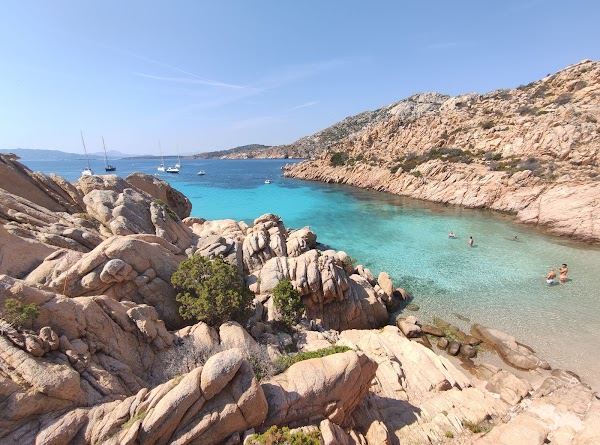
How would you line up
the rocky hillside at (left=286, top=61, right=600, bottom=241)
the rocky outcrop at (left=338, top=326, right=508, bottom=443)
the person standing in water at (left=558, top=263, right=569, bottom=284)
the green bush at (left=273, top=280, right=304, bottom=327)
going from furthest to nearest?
the rocky hillside at (left=286, top=61, right=600, bottom=241) < the person standing in water at (left=558, top=263, right=569, bottom=284) < the green bush at (left=273, top=280, right=304, bottom=327) < the rocky outcrop at (left=338, top=326, right=508, bottom=443)

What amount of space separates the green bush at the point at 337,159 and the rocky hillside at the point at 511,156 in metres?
3.03

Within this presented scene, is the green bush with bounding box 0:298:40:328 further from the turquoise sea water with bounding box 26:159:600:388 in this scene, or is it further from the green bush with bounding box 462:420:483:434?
the turquoise sea water with bounding box 26:159:600:388

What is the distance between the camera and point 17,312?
356 inches

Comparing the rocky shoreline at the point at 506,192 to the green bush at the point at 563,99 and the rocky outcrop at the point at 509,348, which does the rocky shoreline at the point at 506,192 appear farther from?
the rocky outcrop at the point at 509,348

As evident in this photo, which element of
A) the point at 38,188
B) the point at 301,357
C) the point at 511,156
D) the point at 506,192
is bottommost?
the point at 301,357

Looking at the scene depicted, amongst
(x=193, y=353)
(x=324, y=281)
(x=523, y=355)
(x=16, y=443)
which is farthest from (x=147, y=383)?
(x=523, y=355)

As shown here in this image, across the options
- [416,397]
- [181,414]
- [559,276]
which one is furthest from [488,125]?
[181,414]

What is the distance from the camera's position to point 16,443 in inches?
Answer: 275

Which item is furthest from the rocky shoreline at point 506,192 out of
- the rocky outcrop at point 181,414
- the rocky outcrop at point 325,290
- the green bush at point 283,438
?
the rocky outcrop at point 181,414

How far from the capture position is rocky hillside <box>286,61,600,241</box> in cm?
4384

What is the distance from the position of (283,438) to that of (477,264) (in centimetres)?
3024

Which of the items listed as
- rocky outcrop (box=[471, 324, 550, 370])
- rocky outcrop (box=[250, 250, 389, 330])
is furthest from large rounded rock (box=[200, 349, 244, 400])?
rocky outcrop (box=[471, 324, 550, 370])

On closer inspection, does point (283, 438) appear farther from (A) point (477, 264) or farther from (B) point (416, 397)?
(A) point (477, 264)

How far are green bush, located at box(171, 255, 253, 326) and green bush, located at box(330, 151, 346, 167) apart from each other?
90973 mm
